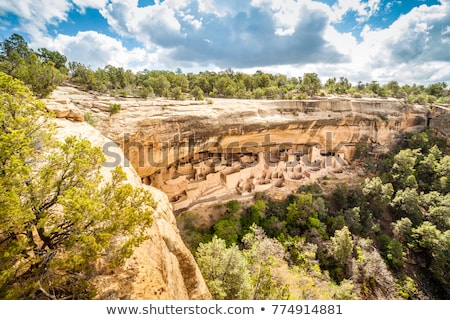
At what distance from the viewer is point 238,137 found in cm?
1431

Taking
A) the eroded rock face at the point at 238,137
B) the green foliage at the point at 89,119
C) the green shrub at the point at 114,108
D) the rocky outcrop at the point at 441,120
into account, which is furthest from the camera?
the rocky outcrop at the point at 441,120

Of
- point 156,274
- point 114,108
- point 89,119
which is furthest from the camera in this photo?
point 114,108

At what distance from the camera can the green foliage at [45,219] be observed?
275 centimetres

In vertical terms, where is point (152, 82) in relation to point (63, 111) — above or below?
above

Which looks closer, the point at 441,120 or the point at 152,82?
the point at 152,82

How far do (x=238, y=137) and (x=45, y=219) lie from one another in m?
12.1

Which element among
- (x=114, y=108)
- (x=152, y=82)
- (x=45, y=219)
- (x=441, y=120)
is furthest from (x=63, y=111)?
(x=441, y=120)

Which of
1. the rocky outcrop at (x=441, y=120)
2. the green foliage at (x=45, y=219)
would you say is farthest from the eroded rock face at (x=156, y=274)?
the rocky outcrop at (x=441, y=120)

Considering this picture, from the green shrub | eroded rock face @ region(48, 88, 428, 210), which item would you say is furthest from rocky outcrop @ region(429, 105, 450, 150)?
the green shrub

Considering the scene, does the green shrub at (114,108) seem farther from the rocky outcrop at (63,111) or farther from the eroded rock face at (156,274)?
the eroded rock face at (156,274)

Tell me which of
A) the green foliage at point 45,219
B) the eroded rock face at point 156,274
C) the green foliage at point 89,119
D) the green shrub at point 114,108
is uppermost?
the green shrub at point 114,108

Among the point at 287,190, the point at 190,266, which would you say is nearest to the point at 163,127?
the point at 190,266

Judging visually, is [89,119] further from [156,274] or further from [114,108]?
[156,274]

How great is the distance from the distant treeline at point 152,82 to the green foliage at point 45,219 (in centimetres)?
792
